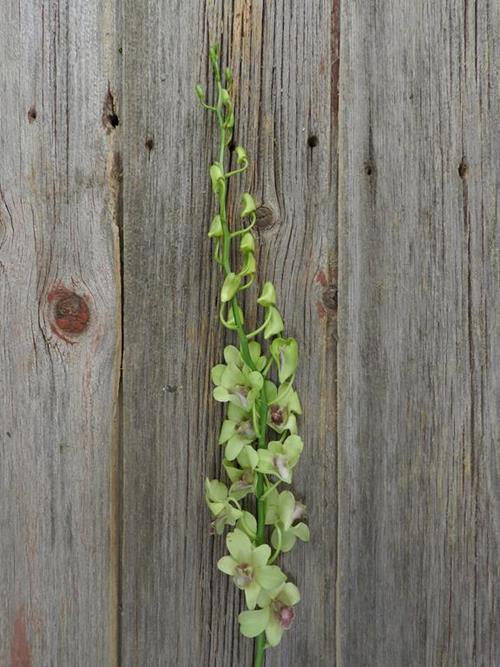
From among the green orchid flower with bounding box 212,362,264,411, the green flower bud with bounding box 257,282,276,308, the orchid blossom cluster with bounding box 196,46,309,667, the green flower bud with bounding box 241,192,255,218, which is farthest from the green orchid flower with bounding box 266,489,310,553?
the green flower bud with bounding box 241,192,255,218

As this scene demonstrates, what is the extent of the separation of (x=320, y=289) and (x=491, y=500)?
31 cm

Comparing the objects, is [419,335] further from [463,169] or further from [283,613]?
[283,613]

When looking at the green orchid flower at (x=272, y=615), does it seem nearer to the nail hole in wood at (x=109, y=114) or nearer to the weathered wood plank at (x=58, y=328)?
the weathered wood plank at (x=58, y=328)

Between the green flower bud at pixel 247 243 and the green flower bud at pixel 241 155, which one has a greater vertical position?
the green flower bud at pixel 241 155

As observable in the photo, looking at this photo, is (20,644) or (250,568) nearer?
(250,568)

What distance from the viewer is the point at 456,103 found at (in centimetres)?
79

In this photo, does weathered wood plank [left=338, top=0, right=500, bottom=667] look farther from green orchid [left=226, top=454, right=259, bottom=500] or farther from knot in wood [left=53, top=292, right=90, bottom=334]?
knot in wood [left=53, top=292, right=90, bottom=334]

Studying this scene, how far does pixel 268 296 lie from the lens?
76cm

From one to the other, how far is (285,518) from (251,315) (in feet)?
0.76

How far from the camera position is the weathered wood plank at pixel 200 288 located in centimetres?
80

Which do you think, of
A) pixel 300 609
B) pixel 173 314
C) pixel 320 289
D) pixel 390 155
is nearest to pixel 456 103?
pixel 390 155

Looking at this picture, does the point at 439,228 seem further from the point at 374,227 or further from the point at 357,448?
the point at 357,448

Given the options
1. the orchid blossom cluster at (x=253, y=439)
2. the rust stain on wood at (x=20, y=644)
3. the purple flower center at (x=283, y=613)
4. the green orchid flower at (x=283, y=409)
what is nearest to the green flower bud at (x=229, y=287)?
the orchid blossom cluster at (x=253, y=439)

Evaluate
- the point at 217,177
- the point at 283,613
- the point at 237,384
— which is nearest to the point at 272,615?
the point at 283,613
